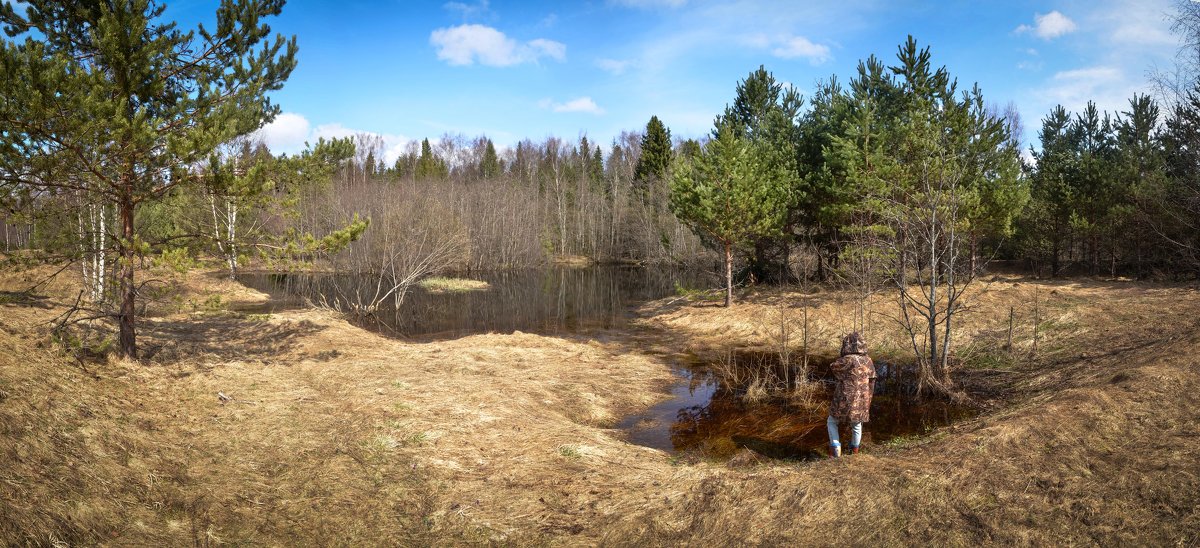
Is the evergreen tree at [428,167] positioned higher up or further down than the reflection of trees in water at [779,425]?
higher up

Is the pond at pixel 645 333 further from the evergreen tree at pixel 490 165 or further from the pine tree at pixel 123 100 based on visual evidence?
the evergreen tree at pixel 490 165

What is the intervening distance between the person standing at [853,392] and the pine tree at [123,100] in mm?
9199

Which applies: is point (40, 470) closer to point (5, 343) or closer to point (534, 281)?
point (5, 343)

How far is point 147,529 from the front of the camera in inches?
185

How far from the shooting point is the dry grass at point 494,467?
16.1ft

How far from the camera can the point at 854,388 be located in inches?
316

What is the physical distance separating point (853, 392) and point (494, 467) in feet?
16.1

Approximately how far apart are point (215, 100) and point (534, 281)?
32.8 meters

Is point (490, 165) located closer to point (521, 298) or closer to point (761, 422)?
point (521, 298)

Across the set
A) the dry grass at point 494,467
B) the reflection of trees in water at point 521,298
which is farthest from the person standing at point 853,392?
the reflection of trees in water at point 521,298

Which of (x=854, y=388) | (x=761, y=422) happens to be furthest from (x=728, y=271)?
(x=854, y=388)

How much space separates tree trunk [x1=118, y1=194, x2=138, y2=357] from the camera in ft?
26.6

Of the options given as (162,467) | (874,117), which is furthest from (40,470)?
(874,117)

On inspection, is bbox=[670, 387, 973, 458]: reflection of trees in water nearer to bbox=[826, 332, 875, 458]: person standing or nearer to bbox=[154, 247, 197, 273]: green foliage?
bbox=[826, 332, 875, 458]: person standing
